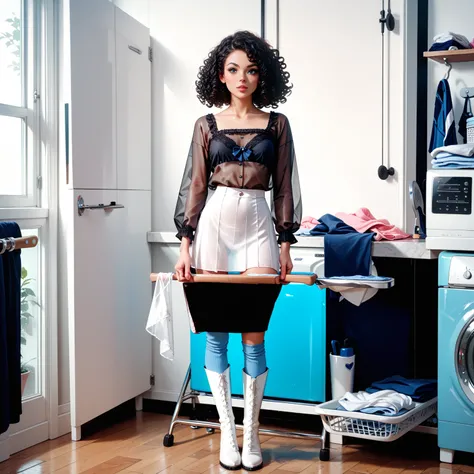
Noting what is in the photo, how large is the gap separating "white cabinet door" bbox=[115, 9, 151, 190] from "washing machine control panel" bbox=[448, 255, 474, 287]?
1490 millimetres

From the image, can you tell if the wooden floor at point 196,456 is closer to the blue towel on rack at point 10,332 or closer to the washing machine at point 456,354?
the washing machine at point 456,354

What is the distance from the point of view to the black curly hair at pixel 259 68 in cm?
278

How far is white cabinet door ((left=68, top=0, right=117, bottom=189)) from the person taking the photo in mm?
3068

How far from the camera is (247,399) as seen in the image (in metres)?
2.84

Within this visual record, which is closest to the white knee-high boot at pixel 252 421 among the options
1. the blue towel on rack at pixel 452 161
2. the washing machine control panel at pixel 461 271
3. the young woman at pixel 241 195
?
the young woman at pixel 241 195

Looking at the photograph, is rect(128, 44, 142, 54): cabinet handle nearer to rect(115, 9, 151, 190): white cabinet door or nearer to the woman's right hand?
rect(115, 9, 151, 190): white cabinet door

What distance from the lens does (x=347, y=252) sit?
305cm

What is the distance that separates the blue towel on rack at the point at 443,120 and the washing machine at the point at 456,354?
0.62 metres

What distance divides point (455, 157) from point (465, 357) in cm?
75

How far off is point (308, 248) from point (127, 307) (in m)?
0.88

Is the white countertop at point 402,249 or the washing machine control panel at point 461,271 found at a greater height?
the white countertop at point 402,249

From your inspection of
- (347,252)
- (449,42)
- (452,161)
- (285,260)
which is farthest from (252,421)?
(449,42)

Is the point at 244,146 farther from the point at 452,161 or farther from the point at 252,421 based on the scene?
the point at 252,421

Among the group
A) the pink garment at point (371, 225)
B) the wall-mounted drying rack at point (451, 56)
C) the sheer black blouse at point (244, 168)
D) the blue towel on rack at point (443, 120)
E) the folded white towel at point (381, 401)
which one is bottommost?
the folded white towel at point (381, 401)
